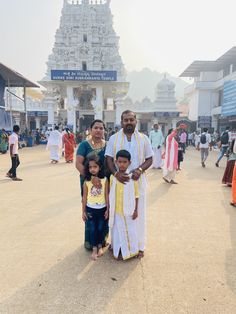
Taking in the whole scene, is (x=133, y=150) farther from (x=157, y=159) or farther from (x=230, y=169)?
(x=157, y=159)

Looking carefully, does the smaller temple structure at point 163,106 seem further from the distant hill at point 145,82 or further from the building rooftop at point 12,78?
the distant hill at point 145,82

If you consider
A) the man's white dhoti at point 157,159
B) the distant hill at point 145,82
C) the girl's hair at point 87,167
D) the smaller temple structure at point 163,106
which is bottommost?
the man's white dhoti at point 157,159

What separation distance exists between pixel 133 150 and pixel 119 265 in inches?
47.1

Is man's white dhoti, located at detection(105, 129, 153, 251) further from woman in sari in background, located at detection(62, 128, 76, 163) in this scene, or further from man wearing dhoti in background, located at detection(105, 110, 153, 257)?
woman in sari in background, located at detection(62, 128, 76, 163)

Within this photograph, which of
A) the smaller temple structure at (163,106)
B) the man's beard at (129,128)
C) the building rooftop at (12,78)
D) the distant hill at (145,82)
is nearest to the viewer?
the man's beard at (129,128)

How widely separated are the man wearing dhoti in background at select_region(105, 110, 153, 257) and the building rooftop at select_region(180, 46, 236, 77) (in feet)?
74.1

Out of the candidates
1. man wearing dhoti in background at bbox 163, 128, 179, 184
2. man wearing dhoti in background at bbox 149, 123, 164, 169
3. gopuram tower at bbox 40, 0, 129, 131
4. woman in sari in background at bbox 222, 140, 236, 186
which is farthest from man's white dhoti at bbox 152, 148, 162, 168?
gopuram tower at bbox 40, 0, 129, 131

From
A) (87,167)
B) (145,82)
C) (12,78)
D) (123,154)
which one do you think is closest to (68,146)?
(87,167)

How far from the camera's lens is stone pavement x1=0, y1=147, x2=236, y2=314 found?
2.18 metres

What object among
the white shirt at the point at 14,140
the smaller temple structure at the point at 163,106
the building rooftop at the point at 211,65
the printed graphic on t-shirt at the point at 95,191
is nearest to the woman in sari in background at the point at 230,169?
the printed graphic on t-shirt at the point at 95,191

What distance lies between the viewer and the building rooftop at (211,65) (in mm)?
23297

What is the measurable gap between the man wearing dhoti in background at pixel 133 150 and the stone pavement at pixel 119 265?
0.47 metres

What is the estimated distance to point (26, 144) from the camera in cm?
2002

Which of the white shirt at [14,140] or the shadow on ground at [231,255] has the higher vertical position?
the white shirt at [14,140]
